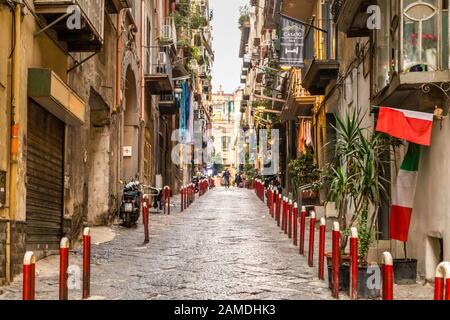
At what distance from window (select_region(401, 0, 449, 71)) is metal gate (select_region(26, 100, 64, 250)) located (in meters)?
5.80

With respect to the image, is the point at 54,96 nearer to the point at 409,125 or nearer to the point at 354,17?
the point at 409,125

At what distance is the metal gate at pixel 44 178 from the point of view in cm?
1204

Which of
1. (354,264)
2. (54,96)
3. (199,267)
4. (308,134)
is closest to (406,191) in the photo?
(354,264)

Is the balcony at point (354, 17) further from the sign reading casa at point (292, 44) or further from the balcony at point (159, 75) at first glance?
the balcony at point (159, 75)

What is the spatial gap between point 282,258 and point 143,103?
15.1 m

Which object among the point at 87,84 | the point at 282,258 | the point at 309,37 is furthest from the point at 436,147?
the point at 309,37

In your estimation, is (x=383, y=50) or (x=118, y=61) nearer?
(x=383, y=50)

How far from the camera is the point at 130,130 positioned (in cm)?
2525

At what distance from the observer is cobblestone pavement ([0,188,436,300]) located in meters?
9.63

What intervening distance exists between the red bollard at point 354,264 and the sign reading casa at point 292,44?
56.9 feet

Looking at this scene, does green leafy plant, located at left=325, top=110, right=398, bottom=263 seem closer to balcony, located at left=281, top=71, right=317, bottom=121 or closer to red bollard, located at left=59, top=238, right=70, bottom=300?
red bollard, located at left=59, top=238, right=70, bottom=300

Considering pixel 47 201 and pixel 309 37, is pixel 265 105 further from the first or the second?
pixel 47 201

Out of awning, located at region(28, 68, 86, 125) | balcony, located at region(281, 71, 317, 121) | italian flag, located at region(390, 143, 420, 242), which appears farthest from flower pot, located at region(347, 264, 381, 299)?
balcony, located at region(281, 71, 317, 121)

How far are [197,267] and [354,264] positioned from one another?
155 inches
